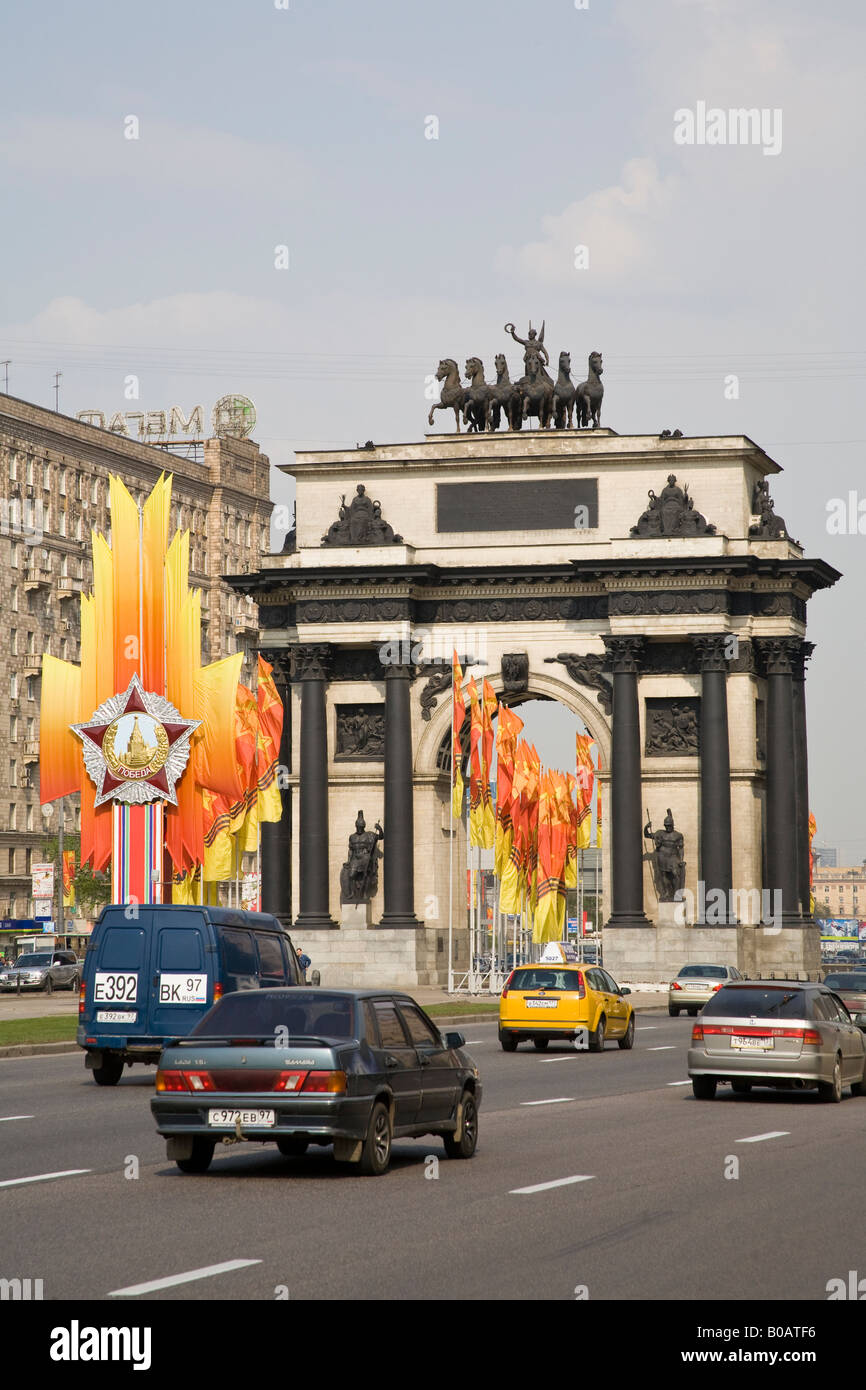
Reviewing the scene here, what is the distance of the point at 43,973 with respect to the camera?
3027 inches

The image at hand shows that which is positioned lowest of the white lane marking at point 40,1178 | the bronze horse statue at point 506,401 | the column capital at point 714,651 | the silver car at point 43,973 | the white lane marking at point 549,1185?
the silver car at point 43,973

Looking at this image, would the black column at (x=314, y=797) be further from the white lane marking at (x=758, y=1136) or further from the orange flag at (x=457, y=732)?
the white lane marking at (x=758, y=1136)

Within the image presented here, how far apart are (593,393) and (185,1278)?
61.6 m

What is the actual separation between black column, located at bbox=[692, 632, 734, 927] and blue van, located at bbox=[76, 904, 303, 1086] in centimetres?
3935

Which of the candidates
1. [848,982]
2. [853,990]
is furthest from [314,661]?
[853,990]

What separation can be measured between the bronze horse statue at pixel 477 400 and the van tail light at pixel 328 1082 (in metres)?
56.6

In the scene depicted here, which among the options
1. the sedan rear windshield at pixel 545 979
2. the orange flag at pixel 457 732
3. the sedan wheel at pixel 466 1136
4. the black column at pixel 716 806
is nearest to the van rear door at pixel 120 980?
the sedan wheel at pixel 466 1136

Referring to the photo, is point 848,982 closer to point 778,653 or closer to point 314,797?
point 778,653

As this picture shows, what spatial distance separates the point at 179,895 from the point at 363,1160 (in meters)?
35.2

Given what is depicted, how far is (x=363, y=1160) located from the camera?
17984 mm

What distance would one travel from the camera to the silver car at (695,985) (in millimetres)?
56812

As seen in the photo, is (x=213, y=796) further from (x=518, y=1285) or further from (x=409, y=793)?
(x=518, y=1285)

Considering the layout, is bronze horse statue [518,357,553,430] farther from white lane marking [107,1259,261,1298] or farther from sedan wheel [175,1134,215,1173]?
white lane marking [107,1259,261,1298]

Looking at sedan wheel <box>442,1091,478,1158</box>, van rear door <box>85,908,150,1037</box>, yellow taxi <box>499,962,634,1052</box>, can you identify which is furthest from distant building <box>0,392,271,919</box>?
sedan wheel <box>442,1091,478,1158</box>
